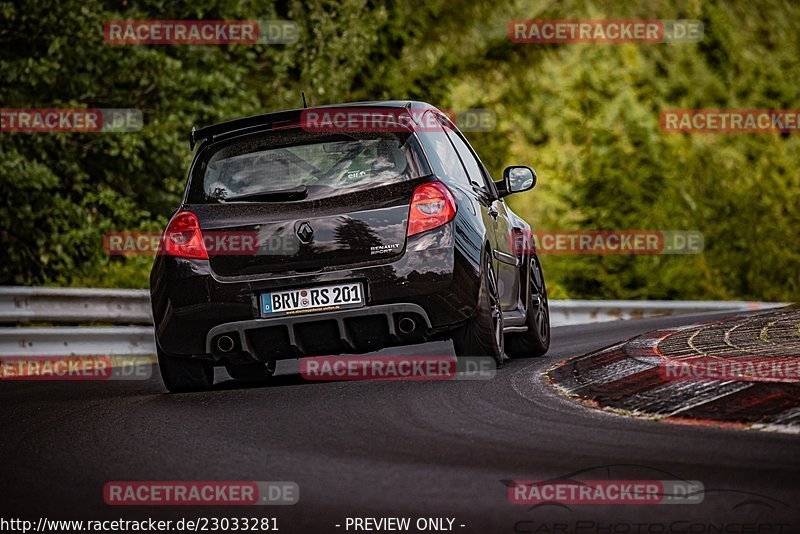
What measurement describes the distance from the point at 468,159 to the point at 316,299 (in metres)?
2.17

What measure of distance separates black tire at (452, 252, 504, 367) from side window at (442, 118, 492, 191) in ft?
3.75

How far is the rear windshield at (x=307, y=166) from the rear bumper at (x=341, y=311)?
450mm

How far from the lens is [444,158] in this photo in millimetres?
8625

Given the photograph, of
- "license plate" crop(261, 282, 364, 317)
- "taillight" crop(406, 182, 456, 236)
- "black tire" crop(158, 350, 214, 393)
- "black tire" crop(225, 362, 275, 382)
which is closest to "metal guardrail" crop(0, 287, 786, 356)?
"black tire" crop(225, 362, 275, 382)

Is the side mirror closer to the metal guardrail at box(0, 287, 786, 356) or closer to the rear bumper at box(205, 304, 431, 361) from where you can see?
the rear bumper at box(205, 304, 431, 361)

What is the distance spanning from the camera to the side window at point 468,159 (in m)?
9.34

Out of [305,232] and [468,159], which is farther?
[468,159]

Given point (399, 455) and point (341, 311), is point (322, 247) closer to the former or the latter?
point (341, 311)

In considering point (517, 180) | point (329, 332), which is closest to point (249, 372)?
point (329, 332)

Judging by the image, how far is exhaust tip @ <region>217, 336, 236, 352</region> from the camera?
8.05m

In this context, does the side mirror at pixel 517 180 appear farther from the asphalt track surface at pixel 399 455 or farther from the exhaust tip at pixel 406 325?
the exhaust tip at pixel 406 325

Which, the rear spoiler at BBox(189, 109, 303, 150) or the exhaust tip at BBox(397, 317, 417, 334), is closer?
the exhaust tip at BBox(397, 317, 417, 334)

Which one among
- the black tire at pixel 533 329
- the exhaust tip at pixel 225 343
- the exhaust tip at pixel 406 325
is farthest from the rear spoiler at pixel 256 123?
the black tire at pixel 533 329

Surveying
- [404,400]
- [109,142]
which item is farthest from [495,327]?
[109,142]
